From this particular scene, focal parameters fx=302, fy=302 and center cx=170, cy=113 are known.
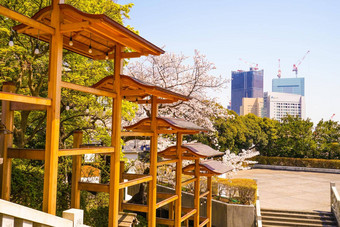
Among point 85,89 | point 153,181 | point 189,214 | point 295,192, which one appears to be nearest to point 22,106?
point 85,89

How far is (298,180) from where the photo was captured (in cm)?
2494

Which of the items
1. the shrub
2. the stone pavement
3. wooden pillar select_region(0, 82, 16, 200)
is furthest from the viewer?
the shrub

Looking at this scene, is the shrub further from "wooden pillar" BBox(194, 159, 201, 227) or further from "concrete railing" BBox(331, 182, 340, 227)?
"wooden pillar" BBox(194, 159, 201, 227)

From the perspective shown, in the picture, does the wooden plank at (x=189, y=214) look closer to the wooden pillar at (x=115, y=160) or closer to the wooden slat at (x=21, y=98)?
the wooden pillar at (x=115, y=160)

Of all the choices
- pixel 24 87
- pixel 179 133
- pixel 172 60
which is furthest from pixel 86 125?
pixel 172 60

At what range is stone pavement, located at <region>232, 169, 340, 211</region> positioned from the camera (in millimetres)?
16620

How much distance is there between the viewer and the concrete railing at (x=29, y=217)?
3.35 meters

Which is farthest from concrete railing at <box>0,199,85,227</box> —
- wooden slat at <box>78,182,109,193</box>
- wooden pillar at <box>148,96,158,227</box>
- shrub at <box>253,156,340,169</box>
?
shrub at <box>253,156,340,169</box>

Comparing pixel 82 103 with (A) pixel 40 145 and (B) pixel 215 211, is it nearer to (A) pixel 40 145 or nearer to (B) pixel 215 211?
(A) pixel 40 145

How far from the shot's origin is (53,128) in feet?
14.4

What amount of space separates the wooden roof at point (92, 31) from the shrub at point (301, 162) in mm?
30299

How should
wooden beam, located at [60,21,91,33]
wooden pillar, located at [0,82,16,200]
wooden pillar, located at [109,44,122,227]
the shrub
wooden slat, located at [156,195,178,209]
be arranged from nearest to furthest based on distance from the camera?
1. wooden beam, located at [60,21,91,33]
2. wooden pillar, located at [0,82,16,200]
3. wooden pillar, located at [109,44,122,227]
4. wooden slat, located at [156,195,178,209]
5. the shrub

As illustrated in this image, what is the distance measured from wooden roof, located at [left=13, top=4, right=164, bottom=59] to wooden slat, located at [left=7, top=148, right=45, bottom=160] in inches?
73.6

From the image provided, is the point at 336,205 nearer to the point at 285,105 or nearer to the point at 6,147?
the point at 6,147
